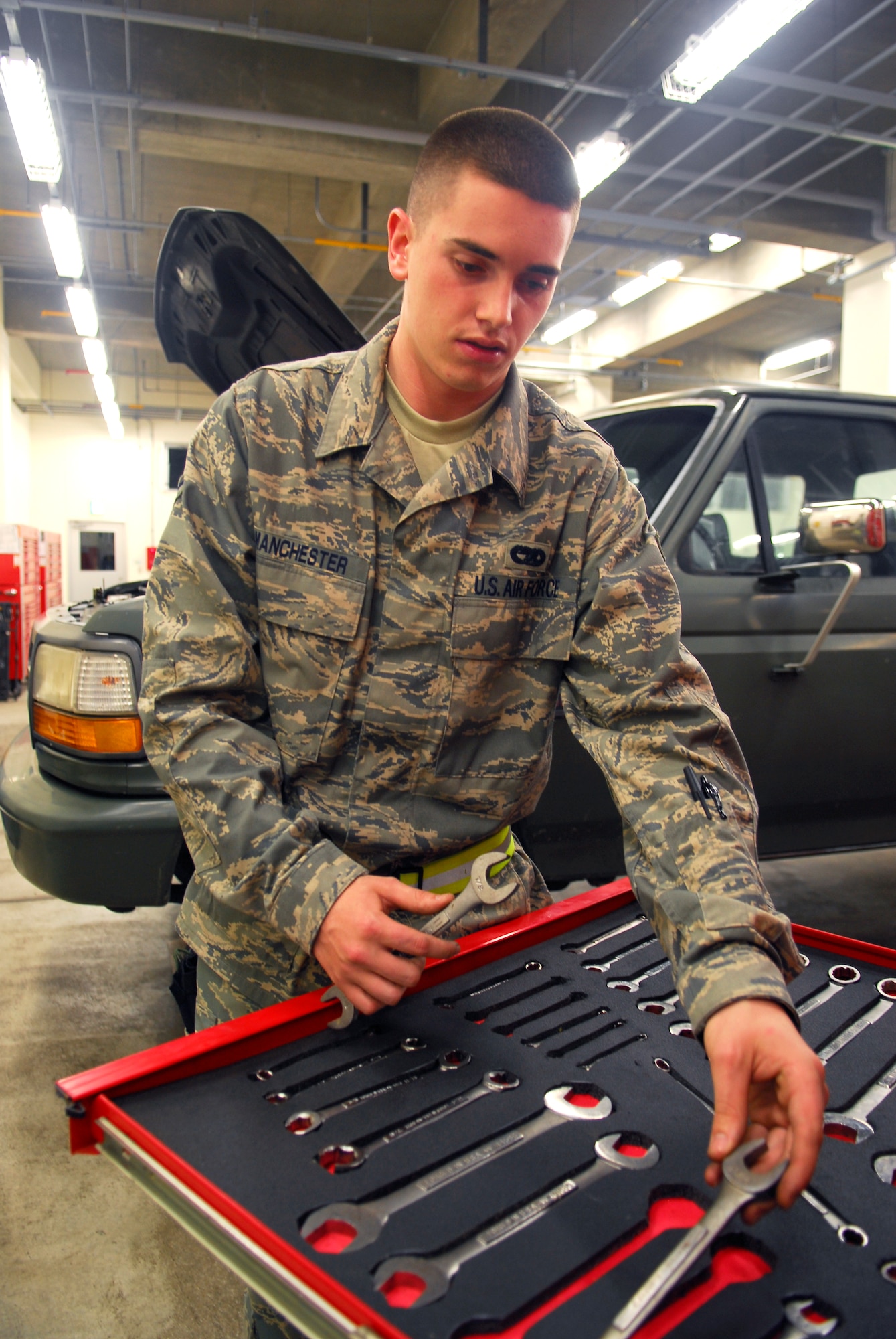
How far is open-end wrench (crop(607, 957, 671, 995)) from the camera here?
1.02m

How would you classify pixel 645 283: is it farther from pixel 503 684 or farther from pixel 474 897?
pixel 474 897

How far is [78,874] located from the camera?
1.96 m

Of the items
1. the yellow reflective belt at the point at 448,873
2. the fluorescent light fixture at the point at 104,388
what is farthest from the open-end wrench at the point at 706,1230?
the fluorescent light fixture at the point at 104,388

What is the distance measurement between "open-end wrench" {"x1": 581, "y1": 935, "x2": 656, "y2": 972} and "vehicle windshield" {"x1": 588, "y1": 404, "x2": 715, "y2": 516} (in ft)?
5.35

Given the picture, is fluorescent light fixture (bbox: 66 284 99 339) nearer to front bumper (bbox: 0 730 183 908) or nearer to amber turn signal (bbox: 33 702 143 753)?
amber turn signal (bbox: 33 702 143 753)

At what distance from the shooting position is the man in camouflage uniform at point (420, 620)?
3.39ft

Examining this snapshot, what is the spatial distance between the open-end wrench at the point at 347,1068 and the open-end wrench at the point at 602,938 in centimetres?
28

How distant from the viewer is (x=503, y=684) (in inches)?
48.1

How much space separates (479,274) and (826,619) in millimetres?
1862

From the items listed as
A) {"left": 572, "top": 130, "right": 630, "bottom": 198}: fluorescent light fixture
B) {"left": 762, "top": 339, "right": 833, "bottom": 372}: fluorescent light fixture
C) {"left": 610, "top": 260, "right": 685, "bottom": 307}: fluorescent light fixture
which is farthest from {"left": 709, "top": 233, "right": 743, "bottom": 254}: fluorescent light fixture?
{"left": 762, "top": 339, "right": 833, "bottom": 372}: fluorescent light fixture

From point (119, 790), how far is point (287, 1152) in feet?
4.79

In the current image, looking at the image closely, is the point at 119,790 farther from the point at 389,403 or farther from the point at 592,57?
the point at 592,57

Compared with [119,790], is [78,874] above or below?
below

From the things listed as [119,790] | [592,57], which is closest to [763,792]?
[119,790]
